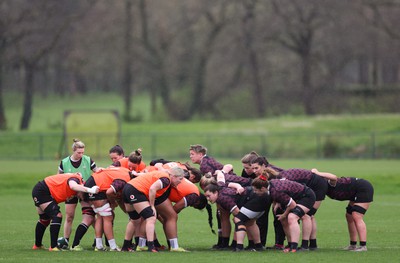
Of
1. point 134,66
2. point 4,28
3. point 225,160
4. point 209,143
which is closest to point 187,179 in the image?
point 225,160

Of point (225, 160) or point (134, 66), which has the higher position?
point (134, 66)

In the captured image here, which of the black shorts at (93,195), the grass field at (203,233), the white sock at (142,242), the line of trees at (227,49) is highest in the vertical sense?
the line of trees at (227,49)

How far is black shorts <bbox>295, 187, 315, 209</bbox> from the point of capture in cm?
1595

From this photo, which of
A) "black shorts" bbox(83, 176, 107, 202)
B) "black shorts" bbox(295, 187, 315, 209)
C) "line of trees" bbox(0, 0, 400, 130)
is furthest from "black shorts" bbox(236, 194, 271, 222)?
"line of trees" bbox(0, 0, 400, 130)

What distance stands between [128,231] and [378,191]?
1735 cm

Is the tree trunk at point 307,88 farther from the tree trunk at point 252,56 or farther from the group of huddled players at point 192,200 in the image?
the group of huddled players at point 192,200

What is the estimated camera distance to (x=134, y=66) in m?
73.9

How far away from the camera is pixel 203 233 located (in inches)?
790

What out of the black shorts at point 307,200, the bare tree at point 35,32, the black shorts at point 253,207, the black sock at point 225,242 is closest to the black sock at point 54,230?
the black sock at point 225,242

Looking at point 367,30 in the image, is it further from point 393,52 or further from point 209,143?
point 209,143

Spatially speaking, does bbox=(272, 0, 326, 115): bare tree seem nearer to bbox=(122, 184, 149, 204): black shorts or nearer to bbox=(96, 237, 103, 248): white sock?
bbox=(96, 237, 103, 248): white sock

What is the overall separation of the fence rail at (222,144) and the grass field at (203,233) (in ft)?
31.7

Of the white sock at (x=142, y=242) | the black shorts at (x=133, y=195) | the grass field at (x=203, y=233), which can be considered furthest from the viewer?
the white sock at (x=142, y=242)

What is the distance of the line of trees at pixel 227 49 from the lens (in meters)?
64.4
